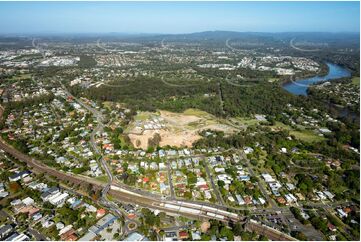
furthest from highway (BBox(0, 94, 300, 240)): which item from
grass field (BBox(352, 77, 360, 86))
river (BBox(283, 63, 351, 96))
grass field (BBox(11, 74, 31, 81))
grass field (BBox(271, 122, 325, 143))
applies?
grass field (BBox(352, 77, 360, 86))

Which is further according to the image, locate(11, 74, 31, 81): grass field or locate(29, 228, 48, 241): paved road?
locate(11, 74, 31, 81): grass field

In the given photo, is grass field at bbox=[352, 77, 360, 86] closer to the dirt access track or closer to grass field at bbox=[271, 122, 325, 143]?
grass field at bbox=[271, 122, 325, 143]

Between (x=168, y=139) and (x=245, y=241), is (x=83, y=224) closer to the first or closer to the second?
(x=245, y=241)

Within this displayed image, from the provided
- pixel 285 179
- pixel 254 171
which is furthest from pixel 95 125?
pixel 285 179

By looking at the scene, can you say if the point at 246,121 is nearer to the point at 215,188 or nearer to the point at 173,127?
the point at 173,127

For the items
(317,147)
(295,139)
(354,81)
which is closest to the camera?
(317,147)

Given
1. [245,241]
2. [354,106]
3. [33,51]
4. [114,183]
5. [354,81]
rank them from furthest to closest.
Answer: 1. [33,51]
2. [354,81]
3. [354,106]
4. [114,183]
5. [245,241]

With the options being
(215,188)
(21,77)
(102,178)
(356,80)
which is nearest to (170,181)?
(215,188)
